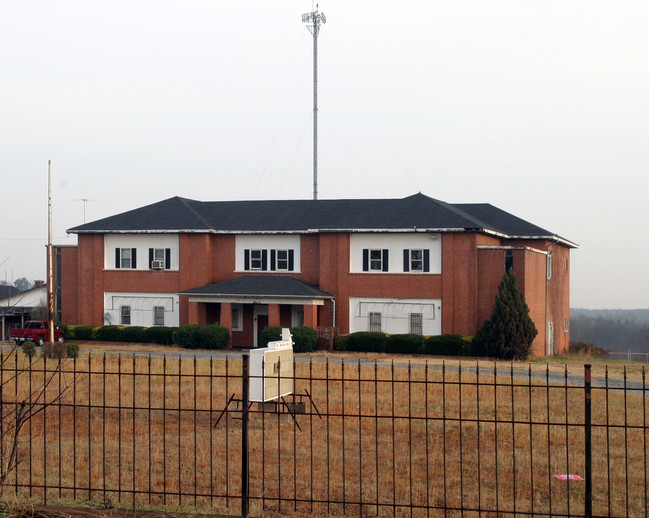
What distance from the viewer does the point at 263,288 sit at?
41.5m

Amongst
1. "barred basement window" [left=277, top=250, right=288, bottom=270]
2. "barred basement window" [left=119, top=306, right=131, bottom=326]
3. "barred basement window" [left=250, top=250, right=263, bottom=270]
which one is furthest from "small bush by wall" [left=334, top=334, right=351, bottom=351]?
"barred basement window" [left=119, top=306, right=131, bottom=326]

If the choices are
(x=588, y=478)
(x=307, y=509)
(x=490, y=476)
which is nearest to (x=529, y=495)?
(x=490, y=476)

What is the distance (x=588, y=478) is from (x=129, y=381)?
16646mm

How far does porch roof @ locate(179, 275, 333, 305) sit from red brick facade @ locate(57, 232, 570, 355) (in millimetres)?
596

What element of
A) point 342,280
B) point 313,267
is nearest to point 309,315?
point 342,280

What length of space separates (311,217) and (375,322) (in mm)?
7530

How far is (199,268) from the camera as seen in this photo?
44.4 m

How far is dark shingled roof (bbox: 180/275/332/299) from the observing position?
133 feet

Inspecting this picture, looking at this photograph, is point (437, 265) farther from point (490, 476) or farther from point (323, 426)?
point (490, 476)

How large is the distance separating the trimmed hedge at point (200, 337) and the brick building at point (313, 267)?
4.30ft

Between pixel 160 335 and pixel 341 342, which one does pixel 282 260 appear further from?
pixel 160 335

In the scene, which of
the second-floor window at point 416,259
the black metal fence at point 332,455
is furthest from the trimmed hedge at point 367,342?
Result: the black metal fence at point 332,455

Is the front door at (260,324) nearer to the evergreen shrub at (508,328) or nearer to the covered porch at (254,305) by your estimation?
the covered porch at (254,305)

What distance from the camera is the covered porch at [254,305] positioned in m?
40.8
